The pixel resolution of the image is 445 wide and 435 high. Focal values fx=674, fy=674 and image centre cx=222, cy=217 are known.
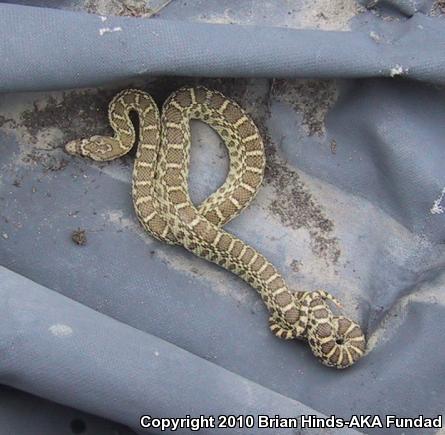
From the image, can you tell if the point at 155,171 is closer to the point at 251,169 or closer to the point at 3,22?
the point at 251,169

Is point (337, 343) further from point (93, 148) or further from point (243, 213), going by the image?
point (93, 148)

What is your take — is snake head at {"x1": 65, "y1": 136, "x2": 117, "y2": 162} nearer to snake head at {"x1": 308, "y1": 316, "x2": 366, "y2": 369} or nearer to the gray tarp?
the gray tarp

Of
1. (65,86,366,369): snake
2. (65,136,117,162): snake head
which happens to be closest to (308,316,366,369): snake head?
(65,86,366,369): snake

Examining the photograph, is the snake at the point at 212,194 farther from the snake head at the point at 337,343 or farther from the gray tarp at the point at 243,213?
the gray tarp at the point at 243,213

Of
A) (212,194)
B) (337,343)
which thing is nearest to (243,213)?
(212,194)

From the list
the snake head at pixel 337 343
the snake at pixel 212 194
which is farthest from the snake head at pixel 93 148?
the snake head at pixel 337 343

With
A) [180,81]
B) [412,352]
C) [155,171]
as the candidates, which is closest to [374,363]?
[412,352]
